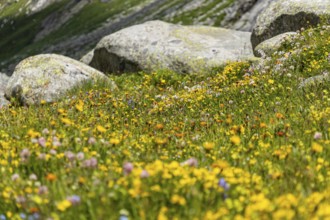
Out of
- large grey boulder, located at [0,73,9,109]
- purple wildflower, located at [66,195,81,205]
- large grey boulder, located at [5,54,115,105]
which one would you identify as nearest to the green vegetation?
large grey boulder, located at [0,73,9,109]

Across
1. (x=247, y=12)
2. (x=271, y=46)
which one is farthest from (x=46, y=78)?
(x=247, y=12)

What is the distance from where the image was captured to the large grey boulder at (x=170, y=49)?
1827 cm

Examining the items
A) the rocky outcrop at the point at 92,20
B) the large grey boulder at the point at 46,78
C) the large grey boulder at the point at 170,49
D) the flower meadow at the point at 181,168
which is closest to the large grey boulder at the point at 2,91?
the large grey boulder at the point at 46,78

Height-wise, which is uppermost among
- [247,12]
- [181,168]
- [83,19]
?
[181,168]

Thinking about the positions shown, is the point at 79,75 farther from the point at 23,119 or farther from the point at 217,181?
the point at 217,181

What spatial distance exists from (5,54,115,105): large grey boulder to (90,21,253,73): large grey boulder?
143 inches

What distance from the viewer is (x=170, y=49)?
19.1m

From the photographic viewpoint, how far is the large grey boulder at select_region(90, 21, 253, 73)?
18266 millimetres

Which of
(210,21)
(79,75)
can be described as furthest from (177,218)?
(210,21)

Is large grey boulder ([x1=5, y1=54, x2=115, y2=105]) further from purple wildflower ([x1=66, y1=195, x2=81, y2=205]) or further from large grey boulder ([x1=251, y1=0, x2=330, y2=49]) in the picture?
purple wildflower ([x1=66, y1=195, x2=81, y2=205])

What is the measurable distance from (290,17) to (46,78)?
11.1 m

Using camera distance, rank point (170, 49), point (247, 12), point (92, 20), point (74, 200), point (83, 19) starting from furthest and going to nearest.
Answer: point (83, 19) < point (92, 20) < point (247, 12) < point (170, 49) < point (74, 200)

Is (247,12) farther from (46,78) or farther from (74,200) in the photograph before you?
(74,200)

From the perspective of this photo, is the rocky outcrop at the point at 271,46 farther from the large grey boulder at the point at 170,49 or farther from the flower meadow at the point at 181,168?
the flower meadow at the point at 181,168
